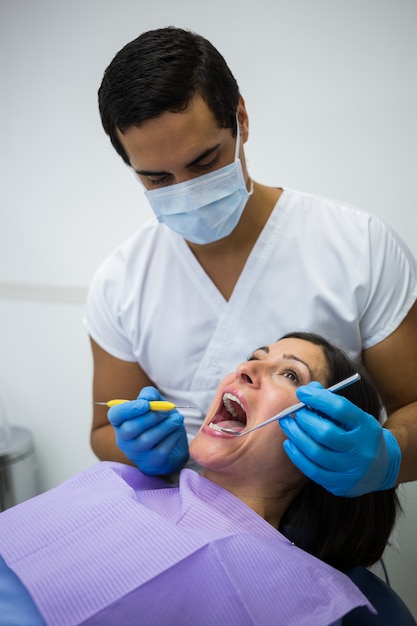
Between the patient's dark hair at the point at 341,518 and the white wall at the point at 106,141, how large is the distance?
68 cm

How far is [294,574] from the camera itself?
50.1 inches

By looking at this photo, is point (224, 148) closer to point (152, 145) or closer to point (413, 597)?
point (152, 145)

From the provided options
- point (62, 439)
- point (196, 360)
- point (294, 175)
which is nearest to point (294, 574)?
point (196, 360)

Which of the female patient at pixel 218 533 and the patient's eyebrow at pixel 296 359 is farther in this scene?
the patient's eyebrow at pixel 296 359

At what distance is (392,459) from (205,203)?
67 cm

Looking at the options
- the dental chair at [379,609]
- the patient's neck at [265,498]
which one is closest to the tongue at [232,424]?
the patient's neck at [265,498]

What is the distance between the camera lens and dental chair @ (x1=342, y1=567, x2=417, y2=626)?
1350 millimetres

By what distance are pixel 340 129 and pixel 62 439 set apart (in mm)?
1779

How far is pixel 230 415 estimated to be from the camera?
160 cm

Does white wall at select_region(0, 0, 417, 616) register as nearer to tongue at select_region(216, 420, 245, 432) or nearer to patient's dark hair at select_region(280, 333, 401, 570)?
patient's dark hair at select_region(280, 333, 401, 570)

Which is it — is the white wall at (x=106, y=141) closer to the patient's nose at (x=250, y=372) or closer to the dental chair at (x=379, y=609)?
the dental chair at (x=379, y=609)

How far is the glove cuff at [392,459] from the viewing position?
1.31 meters

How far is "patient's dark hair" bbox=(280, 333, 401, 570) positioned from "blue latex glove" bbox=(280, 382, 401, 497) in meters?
0.22

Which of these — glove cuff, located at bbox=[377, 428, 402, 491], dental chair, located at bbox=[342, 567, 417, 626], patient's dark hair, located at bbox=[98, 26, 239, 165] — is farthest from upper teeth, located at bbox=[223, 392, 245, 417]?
patient's dark hair, located at bbox=[98, 26, 239, 165]
